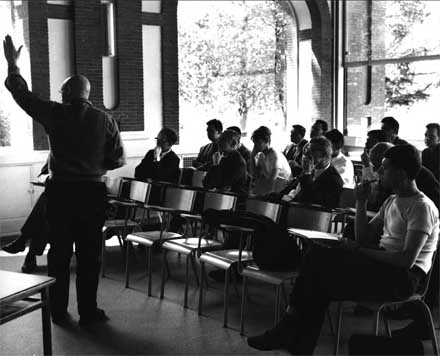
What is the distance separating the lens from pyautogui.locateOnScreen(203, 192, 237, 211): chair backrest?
555 centimetres

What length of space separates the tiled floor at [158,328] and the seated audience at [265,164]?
1.47 meters

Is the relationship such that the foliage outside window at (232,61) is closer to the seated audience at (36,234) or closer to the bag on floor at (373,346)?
the seated audience at (36,234)

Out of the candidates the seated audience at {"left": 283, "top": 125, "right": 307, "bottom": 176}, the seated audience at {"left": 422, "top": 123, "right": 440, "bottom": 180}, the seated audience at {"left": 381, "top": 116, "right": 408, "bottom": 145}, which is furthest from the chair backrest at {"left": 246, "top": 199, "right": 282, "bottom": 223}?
the seated audience at {"left": 422, "top": 123, "right": 440, "bottom": 180}

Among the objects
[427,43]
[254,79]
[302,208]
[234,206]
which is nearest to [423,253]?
[302,208]

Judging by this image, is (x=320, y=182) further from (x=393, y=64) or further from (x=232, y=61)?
(x=232, y=61)

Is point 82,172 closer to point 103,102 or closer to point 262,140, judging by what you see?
point 262,140

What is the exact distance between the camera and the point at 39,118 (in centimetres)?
474

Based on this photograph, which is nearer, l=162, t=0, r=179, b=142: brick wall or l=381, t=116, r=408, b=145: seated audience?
l=381, t=116, r=408, b=145: seated audience

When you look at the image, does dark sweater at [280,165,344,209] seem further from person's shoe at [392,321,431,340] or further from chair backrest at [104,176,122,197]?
chair backrest at [104,176,122,197]

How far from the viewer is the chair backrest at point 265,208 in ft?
16.6

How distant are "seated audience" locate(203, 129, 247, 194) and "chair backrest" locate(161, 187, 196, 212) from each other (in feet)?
2.57

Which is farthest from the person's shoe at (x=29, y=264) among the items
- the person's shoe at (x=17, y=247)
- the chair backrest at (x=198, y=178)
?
the chair backrest at (x=198, y=178)

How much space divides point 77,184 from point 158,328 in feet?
3.90

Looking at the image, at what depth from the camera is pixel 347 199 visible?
235 inches
